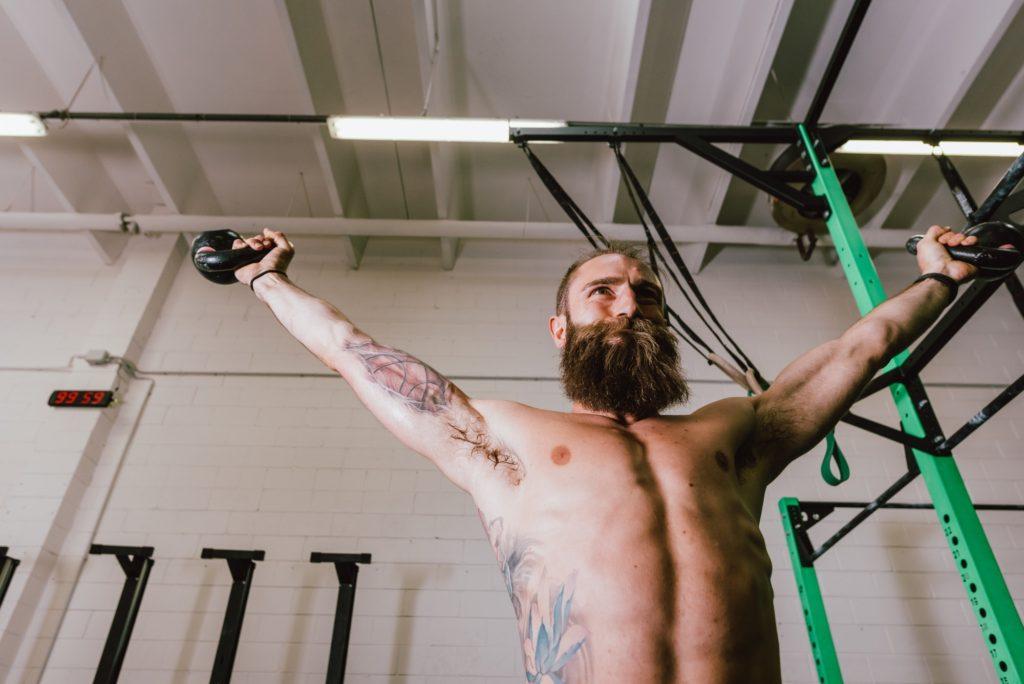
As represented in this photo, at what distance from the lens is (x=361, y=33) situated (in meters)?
3.84

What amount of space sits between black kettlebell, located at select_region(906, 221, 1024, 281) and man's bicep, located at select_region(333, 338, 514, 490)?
1432mm

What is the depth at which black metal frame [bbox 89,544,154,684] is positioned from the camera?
2.88m

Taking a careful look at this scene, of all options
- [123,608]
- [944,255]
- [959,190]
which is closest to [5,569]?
[123,608]

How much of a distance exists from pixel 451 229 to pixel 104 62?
278cm

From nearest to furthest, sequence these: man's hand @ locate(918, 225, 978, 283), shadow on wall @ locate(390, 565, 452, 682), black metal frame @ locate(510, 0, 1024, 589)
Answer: man's hand @ locate(918, 225, 978, 283), black metal frame @ locate(510, 0, 1024, 589), shadow on wall @ locate(390, 565, 452, 682)

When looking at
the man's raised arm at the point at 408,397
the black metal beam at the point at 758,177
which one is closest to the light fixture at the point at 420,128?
the black metal beam at the point at 758,177

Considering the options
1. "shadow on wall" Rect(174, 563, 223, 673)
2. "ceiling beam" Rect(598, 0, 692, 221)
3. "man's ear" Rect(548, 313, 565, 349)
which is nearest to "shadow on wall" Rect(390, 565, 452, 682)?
"shadow on wall" Rect(174, 563, 223, 673)

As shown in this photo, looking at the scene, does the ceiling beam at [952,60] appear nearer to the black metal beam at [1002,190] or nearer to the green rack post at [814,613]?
the black metal beam at [1002,190]

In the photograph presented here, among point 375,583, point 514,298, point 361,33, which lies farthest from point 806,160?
point 375,583

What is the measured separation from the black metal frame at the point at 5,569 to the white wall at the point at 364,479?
1.06ft

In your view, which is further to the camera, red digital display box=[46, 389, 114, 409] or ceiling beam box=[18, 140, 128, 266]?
ceiling beam box=[18, 140, 128, 266]

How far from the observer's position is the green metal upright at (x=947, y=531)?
61.2 inches

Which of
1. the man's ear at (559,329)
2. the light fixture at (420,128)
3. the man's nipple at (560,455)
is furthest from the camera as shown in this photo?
the light fixture at (420,128)

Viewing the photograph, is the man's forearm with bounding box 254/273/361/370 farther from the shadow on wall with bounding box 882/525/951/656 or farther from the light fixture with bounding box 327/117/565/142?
the shadow on wall with bounding box 882/525/951/656
